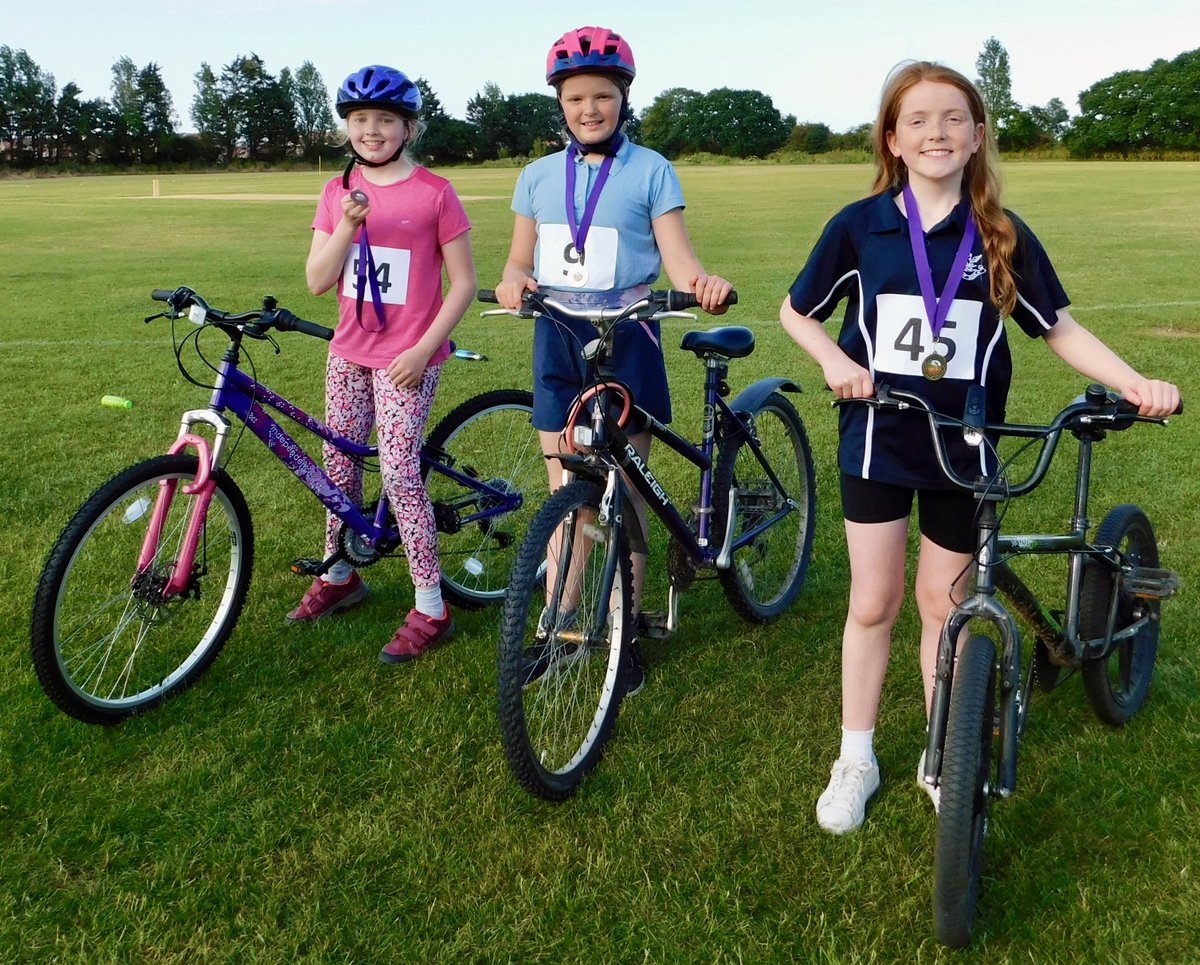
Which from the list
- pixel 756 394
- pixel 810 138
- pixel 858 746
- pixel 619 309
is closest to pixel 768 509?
pixel 756 394

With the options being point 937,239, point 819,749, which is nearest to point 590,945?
point 819,749

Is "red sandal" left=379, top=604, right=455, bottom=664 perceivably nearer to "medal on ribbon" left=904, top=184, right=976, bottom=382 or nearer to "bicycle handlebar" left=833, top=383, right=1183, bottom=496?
"bicycle handlebar" left=833, top=383, right=1183, bottom=496

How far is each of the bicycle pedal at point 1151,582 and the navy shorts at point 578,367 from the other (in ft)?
5.10

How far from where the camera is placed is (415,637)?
13.5ft

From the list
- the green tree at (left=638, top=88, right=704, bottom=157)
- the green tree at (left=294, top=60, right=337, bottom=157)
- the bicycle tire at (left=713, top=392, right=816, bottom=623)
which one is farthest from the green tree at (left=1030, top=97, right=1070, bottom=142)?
the bicycle tire at (left=713, top=392, right=816, bottom=623)

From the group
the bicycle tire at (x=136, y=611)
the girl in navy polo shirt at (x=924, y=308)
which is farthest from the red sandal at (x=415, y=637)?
the girl in navy polo shirt at (x=924, y=308)

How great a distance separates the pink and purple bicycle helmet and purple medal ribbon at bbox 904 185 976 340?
43.2 inches

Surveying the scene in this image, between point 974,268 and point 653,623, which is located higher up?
point 974,268

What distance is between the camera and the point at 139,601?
140 inches

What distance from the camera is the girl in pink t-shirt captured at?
371 cm

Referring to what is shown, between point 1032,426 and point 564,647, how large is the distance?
152 cm

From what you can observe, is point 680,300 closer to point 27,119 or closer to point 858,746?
point 858,746

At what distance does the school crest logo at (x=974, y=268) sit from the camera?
2.70 m

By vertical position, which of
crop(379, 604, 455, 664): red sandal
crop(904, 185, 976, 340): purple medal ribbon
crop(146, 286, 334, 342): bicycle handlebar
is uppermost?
crop(904, 185, 976, 340): purple medal ribbon
